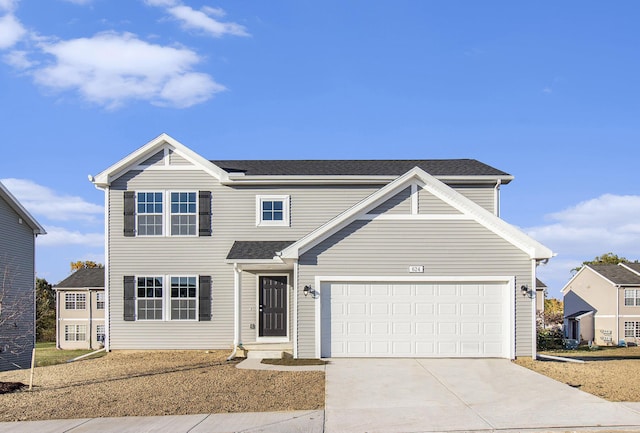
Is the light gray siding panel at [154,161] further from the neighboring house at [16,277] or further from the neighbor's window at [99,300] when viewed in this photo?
the neighbor's window at [99,300]

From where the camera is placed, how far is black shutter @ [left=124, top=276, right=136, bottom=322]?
20844 mm

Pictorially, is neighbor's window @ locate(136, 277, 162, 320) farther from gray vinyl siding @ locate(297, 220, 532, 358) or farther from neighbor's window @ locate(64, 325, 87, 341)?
neighbor's window @ locate(64, 325, 87, 341)

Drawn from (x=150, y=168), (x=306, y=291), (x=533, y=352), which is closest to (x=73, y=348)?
(x=150, y=168)

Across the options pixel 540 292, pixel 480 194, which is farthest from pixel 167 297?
pixel 540 292

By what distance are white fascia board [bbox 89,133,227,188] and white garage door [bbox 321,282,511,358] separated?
618cm

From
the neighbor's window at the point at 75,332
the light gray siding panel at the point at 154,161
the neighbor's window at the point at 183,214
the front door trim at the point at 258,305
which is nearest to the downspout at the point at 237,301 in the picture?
the front door trim at the point at 258,305

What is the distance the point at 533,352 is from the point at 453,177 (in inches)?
247

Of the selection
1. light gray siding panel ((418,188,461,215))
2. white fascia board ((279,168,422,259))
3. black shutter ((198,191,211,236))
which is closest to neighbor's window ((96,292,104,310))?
black shutter ((198,191,211,236))

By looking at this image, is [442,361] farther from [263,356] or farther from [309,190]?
[309,190]

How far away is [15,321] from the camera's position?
22.4m

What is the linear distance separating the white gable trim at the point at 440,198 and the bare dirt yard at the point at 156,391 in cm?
360

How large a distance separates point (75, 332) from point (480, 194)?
34.7m

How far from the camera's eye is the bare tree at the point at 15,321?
21.8 meters

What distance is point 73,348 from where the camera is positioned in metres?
46.0
